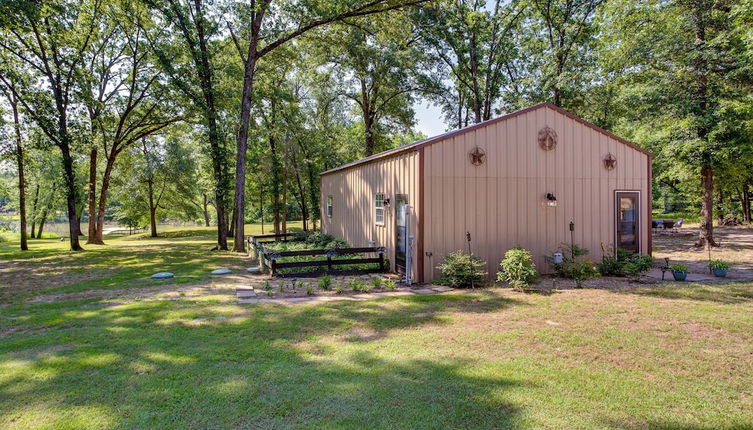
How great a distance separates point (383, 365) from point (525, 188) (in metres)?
6.21

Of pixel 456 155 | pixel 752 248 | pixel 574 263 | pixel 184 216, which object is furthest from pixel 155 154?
pixel 752 248

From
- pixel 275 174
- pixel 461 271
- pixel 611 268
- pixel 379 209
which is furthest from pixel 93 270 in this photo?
pixel 611 268

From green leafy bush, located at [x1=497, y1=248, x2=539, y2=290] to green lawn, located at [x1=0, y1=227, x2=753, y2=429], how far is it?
93 centimetres

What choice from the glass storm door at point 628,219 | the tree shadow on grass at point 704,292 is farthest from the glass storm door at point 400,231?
the glass storm door at point 628,219

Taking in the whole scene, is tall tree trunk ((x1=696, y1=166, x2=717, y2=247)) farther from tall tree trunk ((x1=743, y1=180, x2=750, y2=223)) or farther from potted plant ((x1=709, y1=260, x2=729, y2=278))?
tall tree trunk ((x1=743, y1=180, x2=750, y2=223))

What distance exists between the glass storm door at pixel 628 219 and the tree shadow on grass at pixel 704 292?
199 cm

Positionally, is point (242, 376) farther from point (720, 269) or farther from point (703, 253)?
point (703, 253)

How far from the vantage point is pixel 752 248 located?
1293cm

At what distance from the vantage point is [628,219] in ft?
31.2

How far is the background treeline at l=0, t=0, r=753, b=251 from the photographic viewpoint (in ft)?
42.1

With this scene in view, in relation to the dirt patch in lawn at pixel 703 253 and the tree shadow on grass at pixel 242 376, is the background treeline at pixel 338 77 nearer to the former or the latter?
the dirt patch in lawn at pixel 703 253

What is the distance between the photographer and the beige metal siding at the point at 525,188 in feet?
26.8

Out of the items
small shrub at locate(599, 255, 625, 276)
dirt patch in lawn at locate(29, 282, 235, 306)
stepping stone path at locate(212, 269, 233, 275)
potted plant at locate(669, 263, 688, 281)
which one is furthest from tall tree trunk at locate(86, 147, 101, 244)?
potted plant at locate(669, 263, 688, 281)

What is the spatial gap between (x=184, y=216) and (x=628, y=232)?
104 feet
